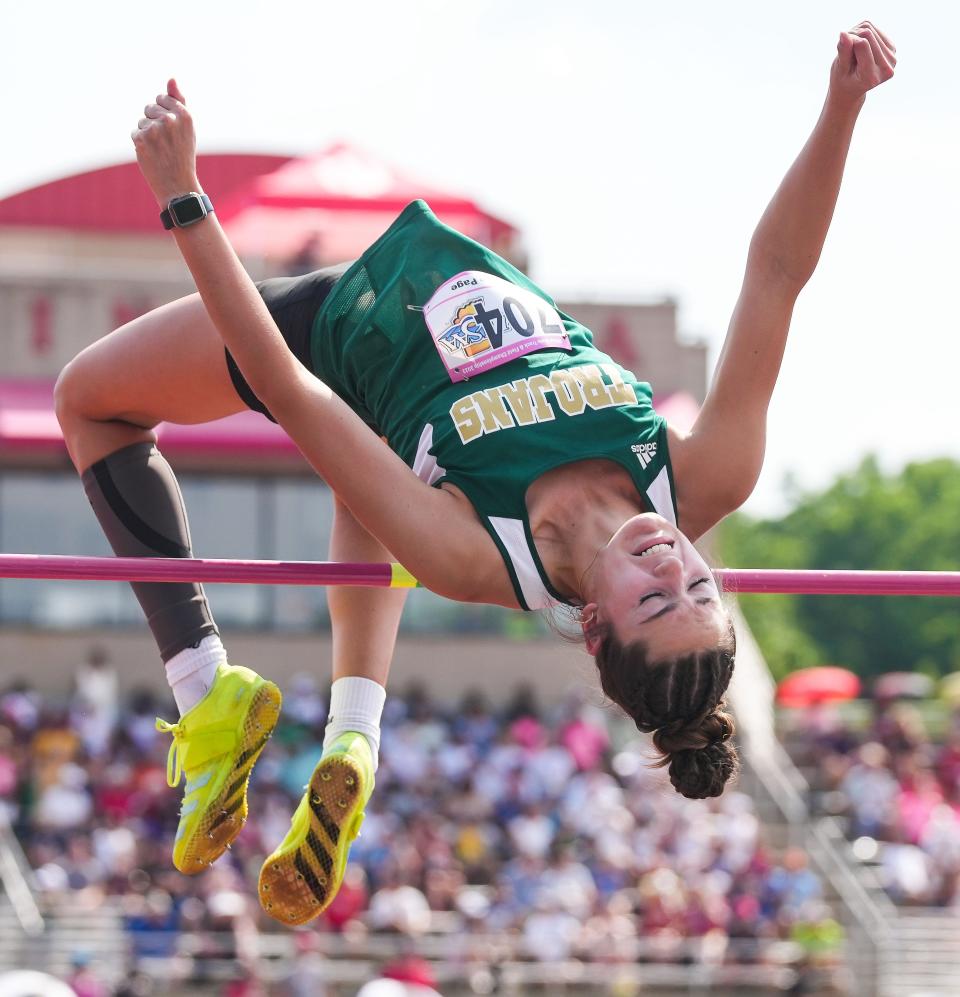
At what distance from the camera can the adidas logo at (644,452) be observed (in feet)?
10.5

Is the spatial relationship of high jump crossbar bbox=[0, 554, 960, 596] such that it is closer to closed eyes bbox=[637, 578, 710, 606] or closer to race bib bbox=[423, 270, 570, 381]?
closed eyes bbox=[637, 578, 710, 606]

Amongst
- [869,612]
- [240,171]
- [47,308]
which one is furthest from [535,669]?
[869,612]

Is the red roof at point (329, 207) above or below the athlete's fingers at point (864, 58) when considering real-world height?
below

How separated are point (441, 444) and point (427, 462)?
0.17 ft

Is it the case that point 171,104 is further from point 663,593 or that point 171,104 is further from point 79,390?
point 663,593

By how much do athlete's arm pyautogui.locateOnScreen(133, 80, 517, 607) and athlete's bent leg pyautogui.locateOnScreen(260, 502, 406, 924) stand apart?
74cm

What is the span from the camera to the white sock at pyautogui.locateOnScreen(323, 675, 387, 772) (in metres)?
3.77

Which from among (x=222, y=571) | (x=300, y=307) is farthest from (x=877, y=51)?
(x=222, y=571)

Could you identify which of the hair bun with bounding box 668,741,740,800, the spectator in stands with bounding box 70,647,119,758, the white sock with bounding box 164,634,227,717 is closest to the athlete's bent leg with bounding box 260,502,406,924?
the white sock with bounding box 164,634,227,717

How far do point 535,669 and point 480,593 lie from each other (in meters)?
12.6

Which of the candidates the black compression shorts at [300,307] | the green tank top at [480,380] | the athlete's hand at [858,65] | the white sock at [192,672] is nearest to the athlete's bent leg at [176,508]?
the white sock at [192,672]

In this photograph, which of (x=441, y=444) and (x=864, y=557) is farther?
(x=864, y=557)

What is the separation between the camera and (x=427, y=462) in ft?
10.6

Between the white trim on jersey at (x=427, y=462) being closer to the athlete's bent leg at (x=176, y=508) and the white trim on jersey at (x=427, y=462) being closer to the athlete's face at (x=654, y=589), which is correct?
the athlete's face at (x=654, y=589)
